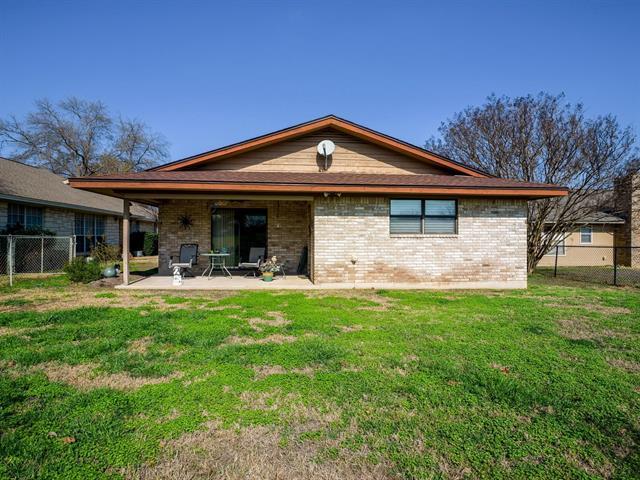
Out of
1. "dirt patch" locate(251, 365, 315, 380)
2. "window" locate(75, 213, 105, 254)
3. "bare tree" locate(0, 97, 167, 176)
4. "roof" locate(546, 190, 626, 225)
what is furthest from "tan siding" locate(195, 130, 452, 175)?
"bare tree" locate(0, 97, 167, 176)

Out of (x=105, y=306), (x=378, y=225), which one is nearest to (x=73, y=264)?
(x=105, y=306)

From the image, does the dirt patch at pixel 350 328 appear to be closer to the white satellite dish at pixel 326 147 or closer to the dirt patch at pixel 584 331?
the dirt patch at pixel 584 331

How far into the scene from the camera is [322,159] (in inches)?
446

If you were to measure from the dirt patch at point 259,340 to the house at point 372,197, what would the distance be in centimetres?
471

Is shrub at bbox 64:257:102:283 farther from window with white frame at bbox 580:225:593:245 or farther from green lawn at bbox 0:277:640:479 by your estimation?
window with white frame at bbox 580:225:593:245

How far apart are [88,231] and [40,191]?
12.7 feet

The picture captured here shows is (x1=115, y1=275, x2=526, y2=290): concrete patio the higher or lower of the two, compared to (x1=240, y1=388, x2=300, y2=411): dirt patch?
higher

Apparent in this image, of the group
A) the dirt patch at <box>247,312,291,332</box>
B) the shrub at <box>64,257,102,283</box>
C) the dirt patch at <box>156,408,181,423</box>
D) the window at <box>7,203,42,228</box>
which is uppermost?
the window at <box>7,203,42,228</box>

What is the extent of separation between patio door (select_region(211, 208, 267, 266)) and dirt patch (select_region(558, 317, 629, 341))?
9379 millimetres

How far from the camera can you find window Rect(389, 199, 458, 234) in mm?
9680

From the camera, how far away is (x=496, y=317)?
600 centimetres

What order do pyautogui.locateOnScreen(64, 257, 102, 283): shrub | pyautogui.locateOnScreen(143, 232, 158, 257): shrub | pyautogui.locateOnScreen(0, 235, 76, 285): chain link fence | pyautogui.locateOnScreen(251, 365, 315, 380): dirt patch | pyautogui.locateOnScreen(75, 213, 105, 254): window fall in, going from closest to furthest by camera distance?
pyautogui.locateOnScreen(251, 365, 315, 380): dirt patch
pyautogui.locateOnScreen(64, 257, 102, 283): shrub
pyautogui.locateOnScreen(0, 235, 76, 285): chain link fence
pyautogui.locateOnScreen(75, 213, 105, 254): window
pyautogui.locateOnScreen(143, 232, 158, 257): shrub

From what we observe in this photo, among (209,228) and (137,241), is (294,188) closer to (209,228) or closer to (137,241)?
(209,228)

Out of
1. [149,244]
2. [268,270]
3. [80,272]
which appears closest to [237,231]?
[268,270]
